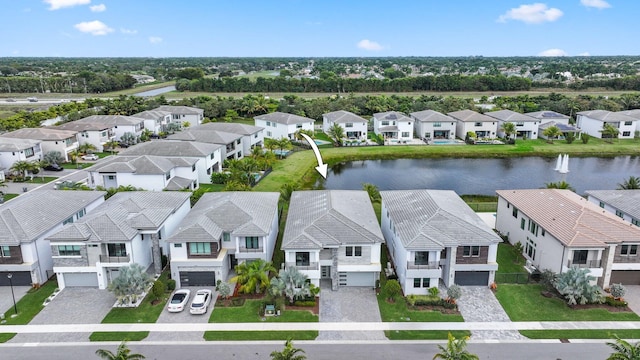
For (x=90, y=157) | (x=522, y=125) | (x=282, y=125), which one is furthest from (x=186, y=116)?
(x=522, y=125)

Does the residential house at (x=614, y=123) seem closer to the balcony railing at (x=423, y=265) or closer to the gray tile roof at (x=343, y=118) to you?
the gray tile roof at (x=343, y=118)

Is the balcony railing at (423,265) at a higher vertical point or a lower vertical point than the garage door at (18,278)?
higher

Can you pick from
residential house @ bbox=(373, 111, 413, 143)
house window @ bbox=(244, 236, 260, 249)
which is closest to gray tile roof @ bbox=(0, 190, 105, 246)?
house window @ bbox=(244, 236, 260, 249)

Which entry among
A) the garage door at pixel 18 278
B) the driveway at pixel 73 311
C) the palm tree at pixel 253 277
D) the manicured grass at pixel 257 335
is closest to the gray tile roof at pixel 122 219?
the driveway at pixel 73 311

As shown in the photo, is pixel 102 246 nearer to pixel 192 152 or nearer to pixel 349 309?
pixel 349 309

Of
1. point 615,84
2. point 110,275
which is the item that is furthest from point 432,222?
point 615,84

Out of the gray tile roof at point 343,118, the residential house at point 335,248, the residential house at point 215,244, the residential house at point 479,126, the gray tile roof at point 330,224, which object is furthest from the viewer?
the residential house at point 479,126

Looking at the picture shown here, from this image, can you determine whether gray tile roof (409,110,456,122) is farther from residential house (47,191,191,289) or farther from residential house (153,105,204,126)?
residential house (47,191,191,289)
